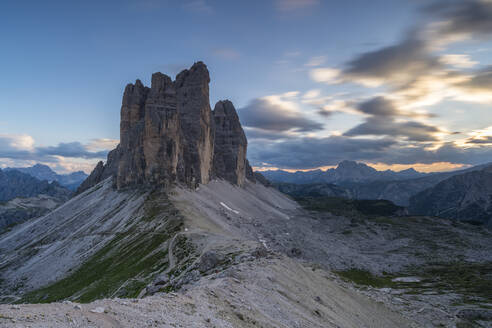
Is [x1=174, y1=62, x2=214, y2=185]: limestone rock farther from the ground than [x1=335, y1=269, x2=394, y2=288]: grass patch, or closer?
farther from the ground

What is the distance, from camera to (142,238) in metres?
75.8

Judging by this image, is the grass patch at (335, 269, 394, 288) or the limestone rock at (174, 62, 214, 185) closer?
the grass patch at (335, 269, 394, 288)

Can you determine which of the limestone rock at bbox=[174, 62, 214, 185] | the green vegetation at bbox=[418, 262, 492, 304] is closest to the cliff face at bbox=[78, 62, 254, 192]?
the limestone rock at bbox=[174, 62, 214, 185]

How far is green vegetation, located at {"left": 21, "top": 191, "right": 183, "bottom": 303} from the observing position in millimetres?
52688

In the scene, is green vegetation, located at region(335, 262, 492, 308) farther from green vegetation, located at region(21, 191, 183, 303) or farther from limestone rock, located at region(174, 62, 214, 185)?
limestone rock, located at region(174, 62, 214, 185)

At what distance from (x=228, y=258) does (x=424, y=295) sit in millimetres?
49884

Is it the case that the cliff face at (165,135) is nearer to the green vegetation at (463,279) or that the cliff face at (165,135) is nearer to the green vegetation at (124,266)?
the green vegetation at (124,266)

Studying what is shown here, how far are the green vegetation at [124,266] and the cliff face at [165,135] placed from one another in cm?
4197

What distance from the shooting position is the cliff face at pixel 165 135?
Answer: 425 feet

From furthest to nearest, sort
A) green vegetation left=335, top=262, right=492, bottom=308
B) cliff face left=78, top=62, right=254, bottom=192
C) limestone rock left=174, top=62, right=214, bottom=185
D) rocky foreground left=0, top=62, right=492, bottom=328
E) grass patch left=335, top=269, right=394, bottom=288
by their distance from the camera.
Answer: limestone rock left=174, top=62, right=214, bottom=185 < cliff face left=78, top=62, right=254, bottom=192 < grass patch left=335, top=269, right=394, bottom=288 < green vegetation left=335, top=262, right=492, bottom=308 < rocky foreground left=0, top=62, right=492, bottom=328

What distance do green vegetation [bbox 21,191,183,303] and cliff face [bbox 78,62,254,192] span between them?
138ft

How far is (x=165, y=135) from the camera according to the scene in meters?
132

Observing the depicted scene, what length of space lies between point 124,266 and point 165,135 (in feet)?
257

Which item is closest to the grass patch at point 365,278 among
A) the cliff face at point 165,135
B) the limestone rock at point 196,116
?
the cliff face at point 165,135
